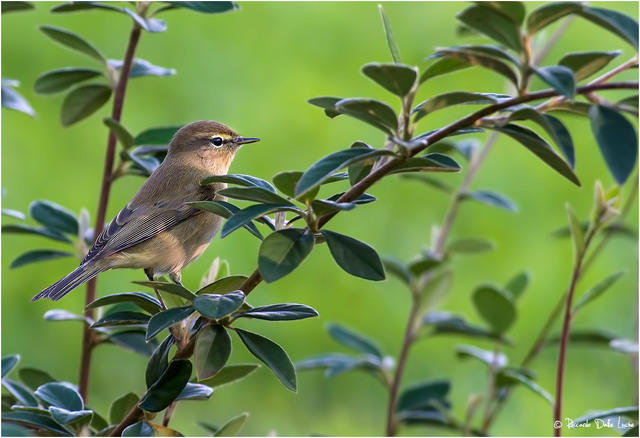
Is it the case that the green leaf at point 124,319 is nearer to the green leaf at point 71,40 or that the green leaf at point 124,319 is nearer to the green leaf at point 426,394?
the green leaf at point 71,40

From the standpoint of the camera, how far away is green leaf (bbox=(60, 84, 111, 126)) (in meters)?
2.53

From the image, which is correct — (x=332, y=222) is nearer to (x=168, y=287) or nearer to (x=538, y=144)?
(x=168, y=287)

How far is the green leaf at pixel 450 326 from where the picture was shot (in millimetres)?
2760

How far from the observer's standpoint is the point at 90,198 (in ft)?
16.6

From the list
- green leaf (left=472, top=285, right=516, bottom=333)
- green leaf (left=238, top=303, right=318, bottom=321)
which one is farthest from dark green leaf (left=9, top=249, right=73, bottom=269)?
green leaf (left=472, top=285, right=516, bottom=333)

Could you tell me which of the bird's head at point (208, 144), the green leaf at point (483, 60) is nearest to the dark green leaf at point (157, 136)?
the bird's head at point (208, 144)

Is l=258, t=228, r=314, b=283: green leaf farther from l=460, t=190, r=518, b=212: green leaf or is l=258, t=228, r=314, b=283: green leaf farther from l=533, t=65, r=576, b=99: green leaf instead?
l=460, t=190, r=518, b=212: green leaf

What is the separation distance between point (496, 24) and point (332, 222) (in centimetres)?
367

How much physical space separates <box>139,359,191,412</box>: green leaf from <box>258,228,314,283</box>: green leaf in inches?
13.4

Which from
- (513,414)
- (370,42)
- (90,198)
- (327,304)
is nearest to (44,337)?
(90,198)

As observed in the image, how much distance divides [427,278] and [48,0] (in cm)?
400

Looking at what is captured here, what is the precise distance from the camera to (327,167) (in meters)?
1.40

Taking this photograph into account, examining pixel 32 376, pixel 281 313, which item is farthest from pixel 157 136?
pixel 281 313

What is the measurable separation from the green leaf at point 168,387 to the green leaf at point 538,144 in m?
0.71
